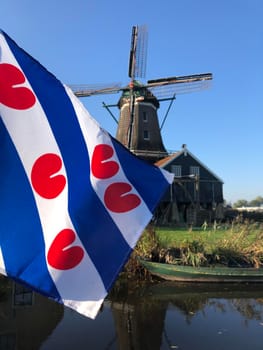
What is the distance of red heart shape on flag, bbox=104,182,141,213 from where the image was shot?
3.14 m

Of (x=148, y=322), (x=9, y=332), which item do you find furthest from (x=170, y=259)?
(x=9, y=332)

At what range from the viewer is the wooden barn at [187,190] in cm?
3762

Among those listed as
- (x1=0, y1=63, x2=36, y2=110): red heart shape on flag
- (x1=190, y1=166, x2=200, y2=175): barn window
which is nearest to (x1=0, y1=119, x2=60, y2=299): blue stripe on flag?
(x1=0, y1=63, x2=36, y2=110): red heart shape on flag

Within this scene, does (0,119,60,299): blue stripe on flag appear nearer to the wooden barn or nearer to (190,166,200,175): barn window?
the wooden barn

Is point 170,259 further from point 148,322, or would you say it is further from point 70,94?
point 70,94

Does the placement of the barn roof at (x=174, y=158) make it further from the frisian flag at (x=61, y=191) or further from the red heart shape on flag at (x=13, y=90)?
the red heart shape on flag at (x=13, y=90)

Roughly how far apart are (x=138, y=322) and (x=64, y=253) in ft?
15.0

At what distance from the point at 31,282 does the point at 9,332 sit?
374 cm

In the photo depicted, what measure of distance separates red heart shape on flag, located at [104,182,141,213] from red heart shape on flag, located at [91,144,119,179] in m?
0.12

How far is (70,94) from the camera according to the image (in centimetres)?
332

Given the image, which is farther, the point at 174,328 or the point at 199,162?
the point at 199,162

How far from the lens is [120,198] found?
125 inches

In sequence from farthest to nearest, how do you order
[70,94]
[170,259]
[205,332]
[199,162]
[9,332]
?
[199,162], [170,259], [205,332], [9,332], [70,94]

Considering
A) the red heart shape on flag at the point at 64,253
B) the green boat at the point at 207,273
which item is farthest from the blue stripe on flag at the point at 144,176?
the green boat at the point at 207,273
